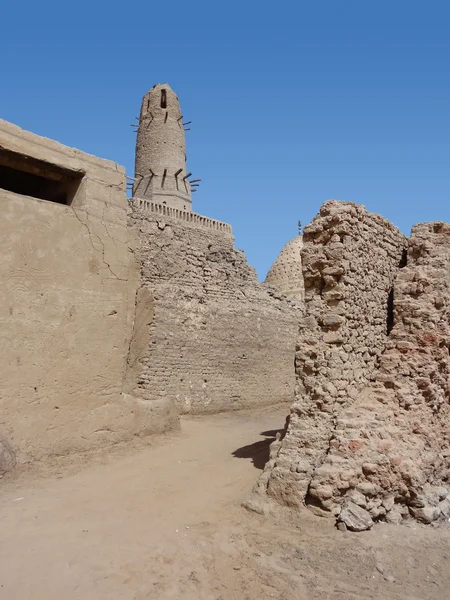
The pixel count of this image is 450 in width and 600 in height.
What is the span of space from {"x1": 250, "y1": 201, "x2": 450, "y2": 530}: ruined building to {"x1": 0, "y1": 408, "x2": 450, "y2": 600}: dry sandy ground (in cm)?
30

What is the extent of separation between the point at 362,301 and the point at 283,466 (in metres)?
2.06

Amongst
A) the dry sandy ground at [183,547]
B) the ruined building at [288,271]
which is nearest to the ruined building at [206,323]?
the dry sandy ground at [183,547]

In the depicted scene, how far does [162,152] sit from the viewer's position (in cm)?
2922

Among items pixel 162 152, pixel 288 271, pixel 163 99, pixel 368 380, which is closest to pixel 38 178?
pixel 368 380

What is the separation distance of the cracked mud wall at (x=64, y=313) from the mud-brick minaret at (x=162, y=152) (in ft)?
70.4

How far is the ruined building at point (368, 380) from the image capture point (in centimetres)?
500

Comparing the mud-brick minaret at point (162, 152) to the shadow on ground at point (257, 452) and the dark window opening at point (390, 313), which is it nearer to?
the shadow on ground at point (257, 452)

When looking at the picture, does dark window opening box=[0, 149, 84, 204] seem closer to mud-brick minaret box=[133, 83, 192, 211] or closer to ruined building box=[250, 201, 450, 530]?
ruined building box=[250, 201, 450, 530]

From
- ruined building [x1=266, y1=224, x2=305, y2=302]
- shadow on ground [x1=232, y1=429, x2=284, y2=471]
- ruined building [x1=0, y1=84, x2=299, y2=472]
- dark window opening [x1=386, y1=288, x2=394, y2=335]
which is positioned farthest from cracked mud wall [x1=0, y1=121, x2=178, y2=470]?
ruined building [x1=266, y1=224, x2=305, y2=302]

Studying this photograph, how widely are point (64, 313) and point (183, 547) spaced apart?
11.3ft

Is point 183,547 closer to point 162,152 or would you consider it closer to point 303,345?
point 303,345

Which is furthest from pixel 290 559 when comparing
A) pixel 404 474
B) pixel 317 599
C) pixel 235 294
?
pixel 235 294

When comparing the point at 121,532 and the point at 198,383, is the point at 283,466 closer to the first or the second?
the point at 121,532

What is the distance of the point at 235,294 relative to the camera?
12.9m
